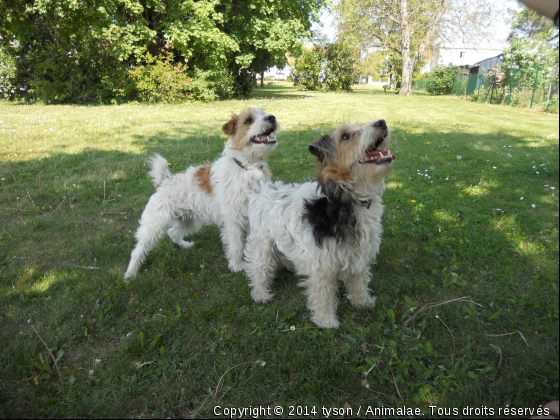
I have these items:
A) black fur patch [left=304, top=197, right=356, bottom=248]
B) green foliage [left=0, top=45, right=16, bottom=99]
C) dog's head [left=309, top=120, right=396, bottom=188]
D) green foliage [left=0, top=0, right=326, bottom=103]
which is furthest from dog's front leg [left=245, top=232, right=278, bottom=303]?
green foliage [left=0, top=45, right=16, bottom=99]

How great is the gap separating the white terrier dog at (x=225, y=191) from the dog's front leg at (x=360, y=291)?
1.62 meters

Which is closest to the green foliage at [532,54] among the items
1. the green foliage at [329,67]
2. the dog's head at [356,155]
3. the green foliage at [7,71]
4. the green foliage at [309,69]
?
the dog's head at [356,155]

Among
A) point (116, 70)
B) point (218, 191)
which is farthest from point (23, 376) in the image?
point (116, 70)

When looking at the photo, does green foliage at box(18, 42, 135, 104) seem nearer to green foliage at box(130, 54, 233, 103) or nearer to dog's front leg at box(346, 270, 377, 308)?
green foliage at box(130, 54, 233, 103)

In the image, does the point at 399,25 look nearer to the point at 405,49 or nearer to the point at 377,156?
the point at 405,49

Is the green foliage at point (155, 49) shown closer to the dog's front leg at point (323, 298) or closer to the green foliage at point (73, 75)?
the green foliage at point (73, 75)

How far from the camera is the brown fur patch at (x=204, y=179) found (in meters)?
4.66

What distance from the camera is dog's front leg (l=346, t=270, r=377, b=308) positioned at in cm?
346

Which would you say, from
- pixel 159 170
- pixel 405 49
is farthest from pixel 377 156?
pixel 405 49

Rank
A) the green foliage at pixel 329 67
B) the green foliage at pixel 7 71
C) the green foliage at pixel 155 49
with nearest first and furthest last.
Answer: the green foliage at pixel 155 49
the green foliage at pixel 7 71
the green foliage at pixel 329 67

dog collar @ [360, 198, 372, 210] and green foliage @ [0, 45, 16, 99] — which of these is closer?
dog collar @ [360, 198, 372, 210]

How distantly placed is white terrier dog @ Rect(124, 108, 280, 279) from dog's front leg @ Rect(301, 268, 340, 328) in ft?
4.67

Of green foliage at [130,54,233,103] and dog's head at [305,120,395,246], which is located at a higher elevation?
green foliage at [130,54,233,103]

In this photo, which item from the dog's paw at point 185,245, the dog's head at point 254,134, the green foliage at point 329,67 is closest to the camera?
the dog's head at point 254,134
